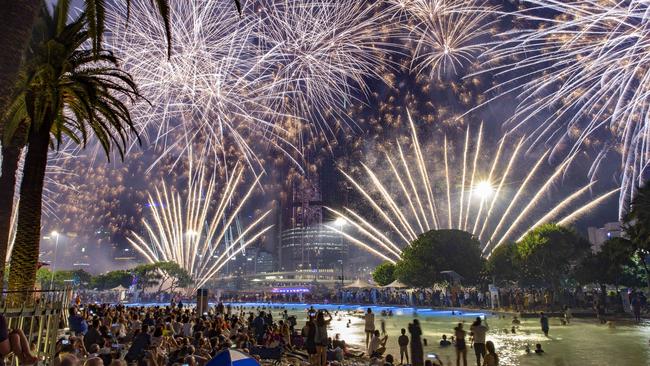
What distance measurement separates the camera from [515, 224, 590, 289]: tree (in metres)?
44.4

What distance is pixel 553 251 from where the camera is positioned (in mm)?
44562

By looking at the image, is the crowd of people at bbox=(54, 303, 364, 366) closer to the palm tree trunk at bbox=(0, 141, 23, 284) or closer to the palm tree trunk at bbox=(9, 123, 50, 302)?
the palm tree trunk at bbox=(9, 123, 50, 302)

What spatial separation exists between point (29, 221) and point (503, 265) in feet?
170

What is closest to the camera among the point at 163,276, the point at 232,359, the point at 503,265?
the point at 232,359

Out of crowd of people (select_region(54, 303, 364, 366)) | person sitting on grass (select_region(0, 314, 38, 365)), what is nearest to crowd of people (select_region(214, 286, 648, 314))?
crowd of people (select_region(54, 303, 364, 366))

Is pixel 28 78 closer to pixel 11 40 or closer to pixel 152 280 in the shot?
pixel 11 40

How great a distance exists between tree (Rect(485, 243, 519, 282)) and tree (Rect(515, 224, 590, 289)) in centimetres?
675

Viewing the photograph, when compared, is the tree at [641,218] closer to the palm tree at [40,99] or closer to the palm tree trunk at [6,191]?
the palm tree at [40,99]

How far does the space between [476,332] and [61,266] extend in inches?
8368

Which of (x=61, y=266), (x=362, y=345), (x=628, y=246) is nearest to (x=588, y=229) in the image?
(x=628, y=246)

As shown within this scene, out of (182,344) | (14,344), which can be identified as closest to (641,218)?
(182,344)

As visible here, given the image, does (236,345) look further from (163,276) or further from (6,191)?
(163,276)

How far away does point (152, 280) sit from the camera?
96250mm

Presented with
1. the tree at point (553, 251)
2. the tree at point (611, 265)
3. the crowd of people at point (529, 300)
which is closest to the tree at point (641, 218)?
the tree at point (611, 265)
